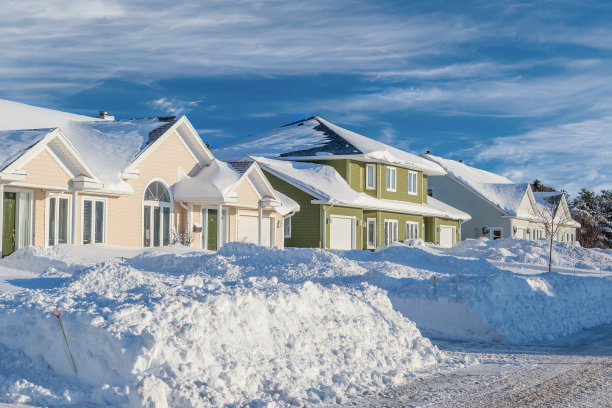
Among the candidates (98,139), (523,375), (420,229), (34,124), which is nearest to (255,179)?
(98,139)

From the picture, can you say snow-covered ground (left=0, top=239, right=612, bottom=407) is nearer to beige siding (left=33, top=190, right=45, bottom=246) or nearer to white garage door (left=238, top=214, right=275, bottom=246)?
beige siding (left=33, top=190, right=45, bottom=246)

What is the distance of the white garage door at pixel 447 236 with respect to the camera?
142 ft

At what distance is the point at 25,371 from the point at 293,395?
301cm

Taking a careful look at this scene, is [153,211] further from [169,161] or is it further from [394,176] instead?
[394,176]

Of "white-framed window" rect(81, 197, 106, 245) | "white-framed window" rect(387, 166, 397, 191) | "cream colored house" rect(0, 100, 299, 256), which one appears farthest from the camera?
"white-framed window" rect(387, 166, 397, 191)

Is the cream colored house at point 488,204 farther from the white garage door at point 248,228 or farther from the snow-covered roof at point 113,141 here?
the snow-covered roof at point 113,141

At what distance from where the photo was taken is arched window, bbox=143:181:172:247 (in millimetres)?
23953

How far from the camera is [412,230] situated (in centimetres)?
3988

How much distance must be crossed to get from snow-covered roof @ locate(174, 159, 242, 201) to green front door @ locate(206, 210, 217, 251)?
5.29ft

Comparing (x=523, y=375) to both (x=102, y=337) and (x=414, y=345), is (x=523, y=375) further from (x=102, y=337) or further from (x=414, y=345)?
(x=102, y=337)

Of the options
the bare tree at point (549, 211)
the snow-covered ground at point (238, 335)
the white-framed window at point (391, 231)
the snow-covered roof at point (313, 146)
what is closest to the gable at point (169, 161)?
the snow-covered ground at point (238, 335)

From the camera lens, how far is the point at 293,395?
778cm

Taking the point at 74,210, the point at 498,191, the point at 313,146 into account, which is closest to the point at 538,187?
the point at 498,191

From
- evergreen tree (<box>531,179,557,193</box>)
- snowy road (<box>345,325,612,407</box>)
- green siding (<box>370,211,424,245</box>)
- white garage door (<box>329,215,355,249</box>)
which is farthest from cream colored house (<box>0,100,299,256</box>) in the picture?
evergreen tree (<box>531,179,557,193</box>)
